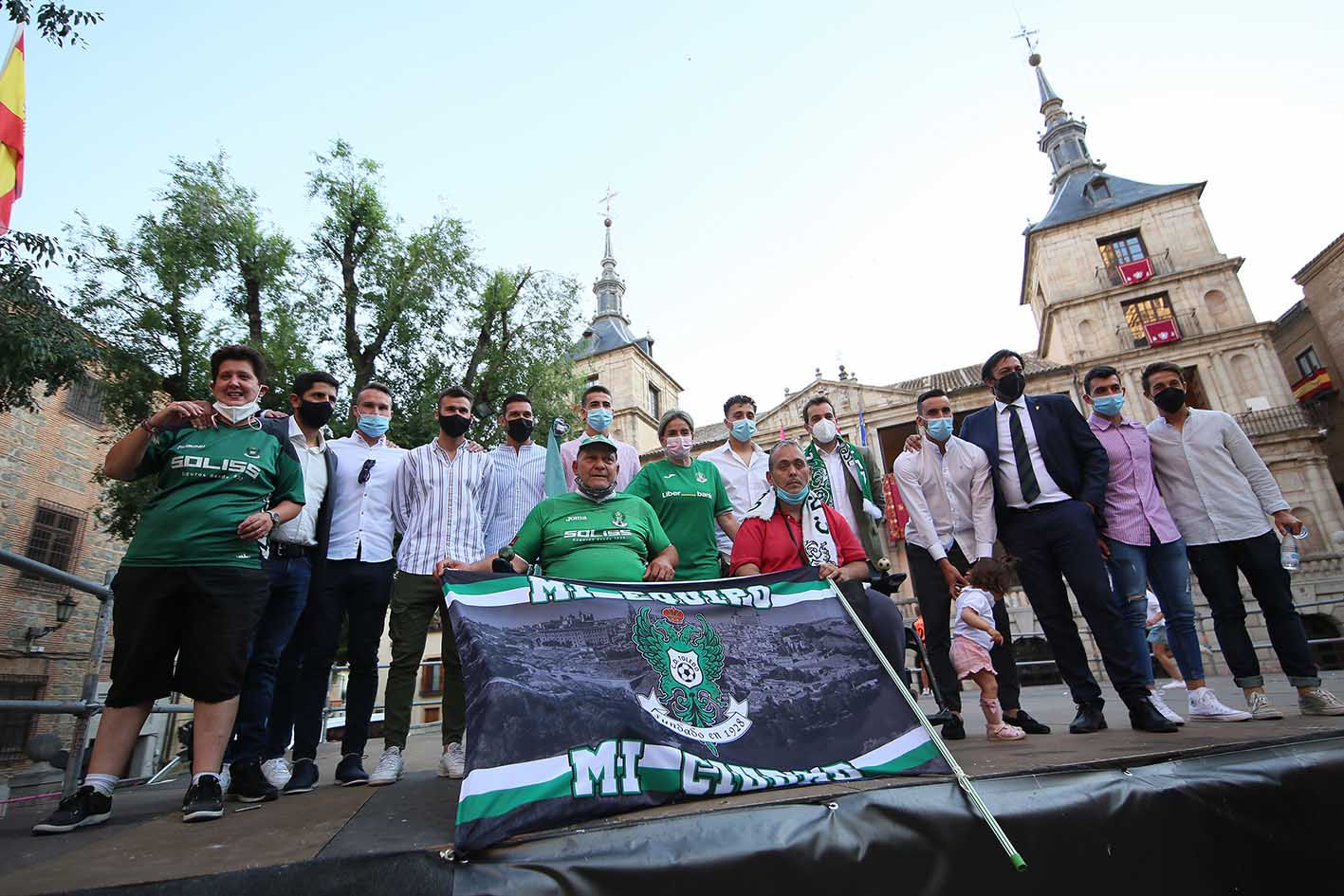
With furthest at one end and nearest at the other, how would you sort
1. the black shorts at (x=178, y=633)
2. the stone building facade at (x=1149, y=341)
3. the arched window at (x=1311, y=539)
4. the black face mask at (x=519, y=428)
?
the stone building facade at (x=1149, y=341) → the arched window at (x=1311, y=539) → the black face mask at (x=519, y=428) → the black shorts at (x=178, y=633)

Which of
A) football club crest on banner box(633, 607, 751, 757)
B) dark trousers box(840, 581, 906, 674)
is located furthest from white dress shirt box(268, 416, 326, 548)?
dark trousers box(840, 581, 906, 674)

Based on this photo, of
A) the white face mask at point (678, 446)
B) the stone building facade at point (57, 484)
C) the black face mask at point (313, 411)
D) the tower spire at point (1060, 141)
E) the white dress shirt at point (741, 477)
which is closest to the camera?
the black face mask at point (313, 411)

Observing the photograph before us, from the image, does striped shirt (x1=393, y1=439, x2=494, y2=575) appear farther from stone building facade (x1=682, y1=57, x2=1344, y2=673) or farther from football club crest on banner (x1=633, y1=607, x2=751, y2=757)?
stone building facade (x1=682, y1=57, x2=1344, y2=673)

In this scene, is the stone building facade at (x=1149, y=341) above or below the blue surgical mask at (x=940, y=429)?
above

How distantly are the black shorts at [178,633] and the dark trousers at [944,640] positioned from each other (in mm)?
3524

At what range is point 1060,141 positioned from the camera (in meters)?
32.8

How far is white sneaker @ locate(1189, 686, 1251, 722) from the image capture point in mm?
3556

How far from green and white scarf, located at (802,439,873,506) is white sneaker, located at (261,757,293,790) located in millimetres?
3444

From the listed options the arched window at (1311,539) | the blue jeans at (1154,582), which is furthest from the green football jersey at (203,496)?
the arched window at (1311,539)

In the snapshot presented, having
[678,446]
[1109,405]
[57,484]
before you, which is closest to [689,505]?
[678,446]

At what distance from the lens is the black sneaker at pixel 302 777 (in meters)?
3.14

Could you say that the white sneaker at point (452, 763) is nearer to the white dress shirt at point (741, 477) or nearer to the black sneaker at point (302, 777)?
the black sneaker at point (302, 777)

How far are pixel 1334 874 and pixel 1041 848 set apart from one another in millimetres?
1102

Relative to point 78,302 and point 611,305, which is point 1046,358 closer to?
point 611,305
